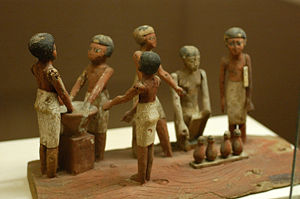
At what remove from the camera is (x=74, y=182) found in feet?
7.66

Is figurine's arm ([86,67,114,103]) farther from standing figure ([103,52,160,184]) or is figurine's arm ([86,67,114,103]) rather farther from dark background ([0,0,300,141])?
dark background ([0,0,300,141])

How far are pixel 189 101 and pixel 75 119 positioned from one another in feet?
2.68

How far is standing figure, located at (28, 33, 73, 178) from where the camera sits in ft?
6.99

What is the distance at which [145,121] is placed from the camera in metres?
2.21

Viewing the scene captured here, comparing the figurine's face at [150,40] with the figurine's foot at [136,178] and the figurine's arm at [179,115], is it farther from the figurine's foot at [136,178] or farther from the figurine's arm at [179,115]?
the figurine's foot at [136,178]

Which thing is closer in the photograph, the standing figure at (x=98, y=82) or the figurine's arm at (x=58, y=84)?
the figurine's arm at (x=58, y=84)

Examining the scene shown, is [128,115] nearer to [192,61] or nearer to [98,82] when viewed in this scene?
[98,82]

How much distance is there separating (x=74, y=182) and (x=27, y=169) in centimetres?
38

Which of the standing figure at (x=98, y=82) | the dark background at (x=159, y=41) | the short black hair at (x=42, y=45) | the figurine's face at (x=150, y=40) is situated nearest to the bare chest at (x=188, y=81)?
the figurine's face at (x=150, y=40)

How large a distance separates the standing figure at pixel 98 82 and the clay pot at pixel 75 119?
1.8 inches

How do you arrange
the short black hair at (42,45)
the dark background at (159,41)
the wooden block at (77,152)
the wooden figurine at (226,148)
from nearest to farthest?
1. the short black hair at (42,45)
2. the wooden block at (77,152)
3. the wooden figurine at (226,148)
4. the dark background at (159,41)

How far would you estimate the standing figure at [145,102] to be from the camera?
2143 millimetres

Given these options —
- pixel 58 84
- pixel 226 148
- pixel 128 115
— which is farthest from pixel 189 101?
pixel 58 84

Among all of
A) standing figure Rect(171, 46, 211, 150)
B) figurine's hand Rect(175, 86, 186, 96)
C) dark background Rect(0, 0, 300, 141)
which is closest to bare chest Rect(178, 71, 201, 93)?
standing figure Rect(171, 46, 211, 150)
